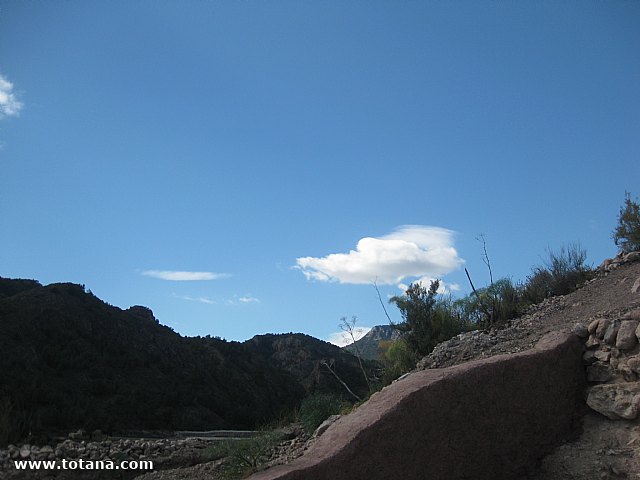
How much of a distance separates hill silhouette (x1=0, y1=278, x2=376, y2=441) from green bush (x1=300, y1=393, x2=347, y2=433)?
21.8 ft

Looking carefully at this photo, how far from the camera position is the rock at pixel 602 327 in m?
5.68

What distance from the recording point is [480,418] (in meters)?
4.89

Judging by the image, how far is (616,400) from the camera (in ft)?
16.8

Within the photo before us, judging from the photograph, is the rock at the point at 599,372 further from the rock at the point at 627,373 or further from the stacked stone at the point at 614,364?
the rock at the point at 627,373

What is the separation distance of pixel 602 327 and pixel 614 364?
0.43 meters

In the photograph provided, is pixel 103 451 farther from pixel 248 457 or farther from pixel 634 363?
pixel 634 363

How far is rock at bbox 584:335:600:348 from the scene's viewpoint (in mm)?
5695

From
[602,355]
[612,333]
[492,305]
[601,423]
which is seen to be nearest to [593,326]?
[612,333]

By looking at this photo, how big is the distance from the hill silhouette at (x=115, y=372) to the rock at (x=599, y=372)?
10.7 metres

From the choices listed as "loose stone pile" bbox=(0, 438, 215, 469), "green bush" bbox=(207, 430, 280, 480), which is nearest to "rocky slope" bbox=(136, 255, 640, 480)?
"green bush" bbox=(207, 430, 280, 480)

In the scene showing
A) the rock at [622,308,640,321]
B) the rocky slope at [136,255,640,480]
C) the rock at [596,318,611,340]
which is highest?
the rock at [622,308,640,321]

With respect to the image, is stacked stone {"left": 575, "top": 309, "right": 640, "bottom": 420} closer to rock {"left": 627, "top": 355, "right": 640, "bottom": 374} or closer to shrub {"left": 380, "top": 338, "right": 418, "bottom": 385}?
rock {"left": 627, "top": 355, "right": 640, "bottom": 374}

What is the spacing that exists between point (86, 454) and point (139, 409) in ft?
40.0

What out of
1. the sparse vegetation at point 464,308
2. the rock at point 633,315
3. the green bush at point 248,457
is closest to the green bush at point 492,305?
the sparse vegetation at point 464,308
